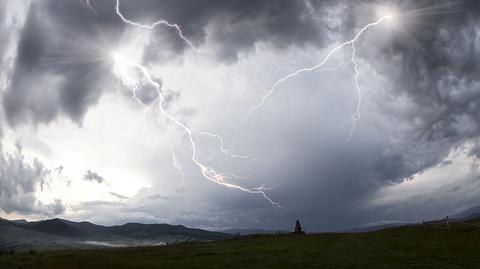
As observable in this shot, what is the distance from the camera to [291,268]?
28969 mm

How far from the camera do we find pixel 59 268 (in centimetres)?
3180

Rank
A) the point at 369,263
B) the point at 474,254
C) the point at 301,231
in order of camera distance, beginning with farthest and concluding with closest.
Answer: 1. the point at 301,231
2. the point at 474,254
3. the point at 369,263

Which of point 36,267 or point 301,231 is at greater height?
point 301,231

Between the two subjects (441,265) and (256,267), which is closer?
(441,265)

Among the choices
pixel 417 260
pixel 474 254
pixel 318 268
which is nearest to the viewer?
pixel 318 268

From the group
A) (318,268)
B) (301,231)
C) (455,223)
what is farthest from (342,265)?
(301,231)

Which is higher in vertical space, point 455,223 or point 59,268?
point 455,223

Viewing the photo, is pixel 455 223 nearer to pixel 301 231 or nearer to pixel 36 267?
pixel 301 231

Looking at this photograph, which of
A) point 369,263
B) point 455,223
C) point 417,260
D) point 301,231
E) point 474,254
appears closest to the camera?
point 369,263

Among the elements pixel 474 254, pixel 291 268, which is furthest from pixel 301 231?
pixel 291 268

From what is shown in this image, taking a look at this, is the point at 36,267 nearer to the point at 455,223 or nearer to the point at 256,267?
the point at 256,267

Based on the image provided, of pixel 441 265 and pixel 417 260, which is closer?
pixel 441 265

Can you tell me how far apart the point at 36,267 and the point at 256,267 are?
1627cm

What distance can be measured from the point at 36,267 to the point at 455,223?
2591 inches
